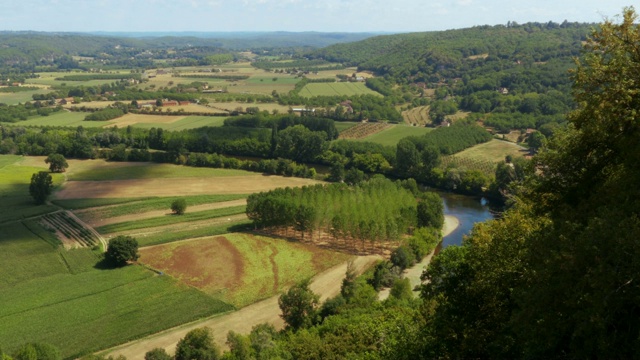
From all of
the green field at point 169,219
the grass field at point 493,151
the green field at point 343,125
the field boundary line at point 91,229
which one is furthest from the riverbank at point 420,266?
the green field at point 343,125

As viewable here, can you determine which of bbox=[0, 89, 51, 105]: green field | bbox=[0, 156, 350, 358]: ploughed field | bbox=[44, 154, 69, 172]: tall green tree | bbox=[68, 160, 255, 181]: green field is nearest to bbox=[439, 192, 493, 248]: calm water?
bbox=[0, 156, 350, 358]: ploughed field

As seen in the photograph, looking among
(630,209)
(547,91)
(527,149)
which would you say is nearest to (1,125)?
(527,149)

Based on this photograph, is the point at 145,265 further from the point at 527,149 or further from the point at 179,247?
the point at 527,149

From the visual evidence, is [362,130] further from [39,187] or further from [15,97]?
[15,97]

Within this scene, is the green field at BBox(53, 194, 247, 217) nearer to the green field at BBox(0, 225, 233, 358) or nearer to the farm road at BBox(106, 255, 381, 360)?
the green field at BBox(0, 225, 233, 358)

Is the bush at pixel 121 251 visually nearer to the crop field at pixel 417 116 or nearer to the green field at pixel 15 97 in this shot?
the crop field at pixel 417 116

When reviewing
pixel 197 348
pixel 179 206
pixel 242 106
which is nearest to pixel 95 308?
pixel 197 348
